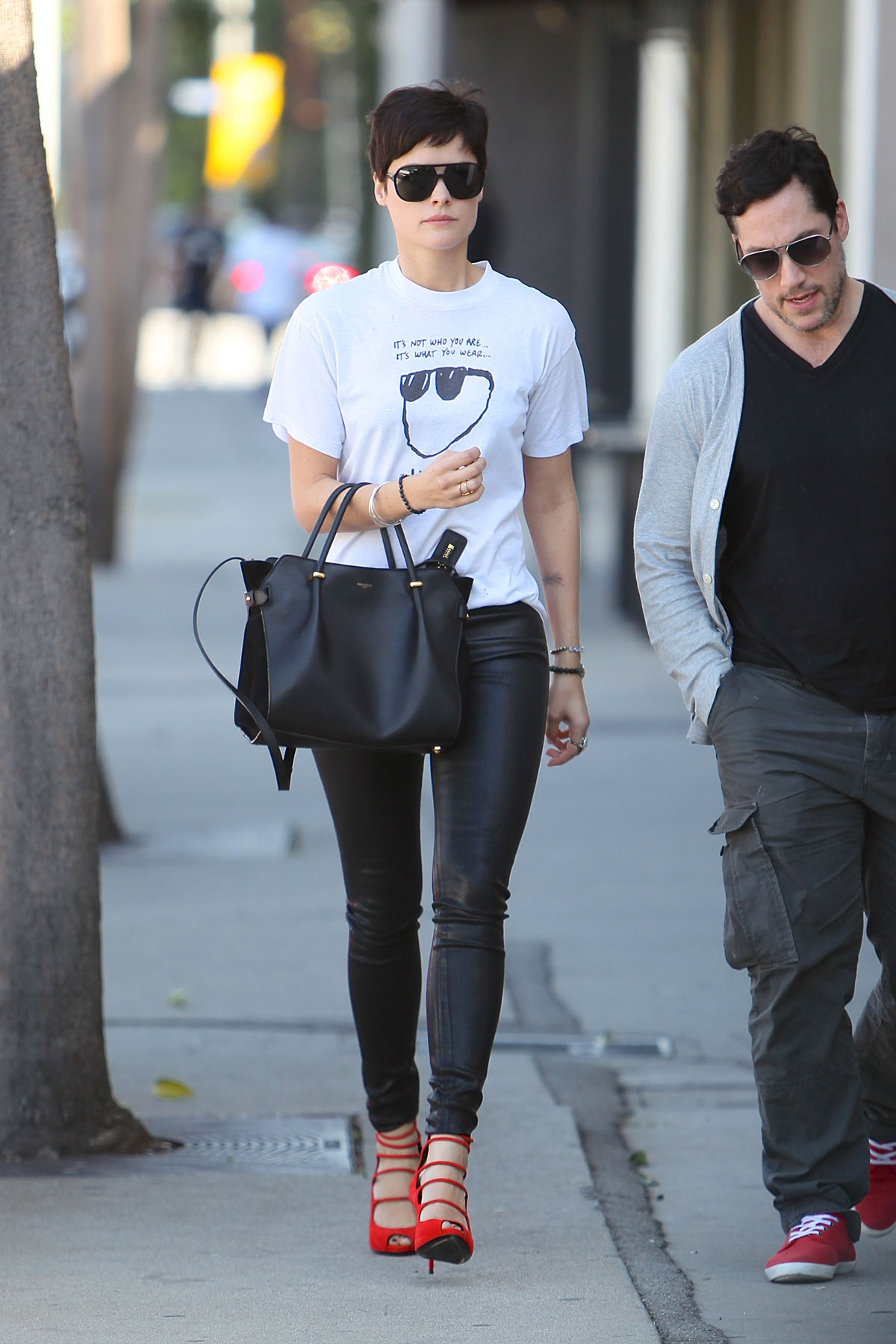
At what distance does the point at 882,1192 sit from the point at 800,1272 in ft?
1.31

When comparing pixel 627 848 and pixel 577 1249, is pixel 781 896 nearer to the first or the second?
pixel 577 1249

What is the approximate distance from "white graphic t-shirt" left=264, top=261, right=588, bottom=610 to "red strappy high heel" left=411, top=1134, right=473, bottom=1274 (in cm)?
100

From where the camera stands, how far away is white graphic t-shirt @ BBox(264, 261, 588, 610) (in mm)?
3803

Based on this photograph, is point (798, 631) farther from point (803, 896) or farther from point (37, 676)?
point (37, 676)

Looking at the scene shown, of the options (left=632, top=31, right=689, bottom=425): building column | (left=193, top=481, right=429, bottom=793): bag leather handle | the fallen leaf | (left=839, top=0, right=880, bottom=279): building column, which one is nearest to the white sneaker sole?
(left=193, top=481, right=429, bottom=793): bag leather handle

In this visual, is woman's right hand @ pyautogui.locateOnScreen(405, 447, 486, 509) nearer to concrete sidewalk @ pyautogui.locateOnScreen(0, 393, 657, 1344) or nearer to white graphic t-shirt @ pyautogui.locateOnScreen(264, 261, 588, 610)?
white graphic t-shirt @ pyautogui.locateOnScreen(264, 261, 588, 610)

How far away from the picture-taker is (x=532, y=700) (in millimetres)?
3879

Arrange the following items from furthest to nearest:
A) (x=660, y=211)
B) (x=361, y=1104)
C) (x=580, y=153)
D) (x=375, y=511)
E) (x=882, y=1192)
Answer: (x=580, y=153)
(x=660, y=211)
(x=361, y=1104)
(x=882, y=1192)
(x=375, y=511)

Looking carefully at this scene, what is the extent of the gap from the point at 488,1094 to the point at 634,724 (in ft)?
17.3

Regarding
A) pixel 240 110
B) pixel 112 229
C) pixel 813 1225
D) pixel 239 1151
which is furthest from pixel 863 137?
pixel 240 110

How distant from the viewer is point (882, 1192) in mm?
4156

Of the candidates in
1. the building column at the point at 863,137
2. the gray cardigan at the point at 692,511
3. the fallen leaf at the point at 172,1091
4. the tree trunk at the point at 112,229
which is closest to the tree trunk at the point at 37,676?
the fallen leaf at the point at 172,1091

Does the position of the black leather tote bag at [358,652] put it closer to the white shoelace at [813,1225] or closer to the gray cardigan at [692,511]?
the gray cardigan at [692,511]

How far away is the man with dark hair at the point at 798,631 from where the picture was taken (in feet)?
12.3
